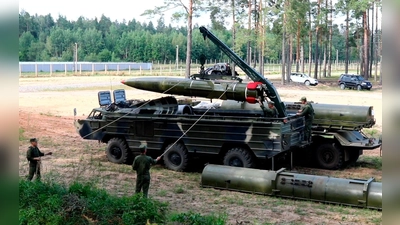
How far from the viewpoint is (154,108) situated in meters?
11.4

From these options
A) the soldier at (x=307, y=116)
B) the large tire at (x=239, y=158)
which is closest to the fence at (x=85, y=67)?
the soldier at (x=307, y=116)

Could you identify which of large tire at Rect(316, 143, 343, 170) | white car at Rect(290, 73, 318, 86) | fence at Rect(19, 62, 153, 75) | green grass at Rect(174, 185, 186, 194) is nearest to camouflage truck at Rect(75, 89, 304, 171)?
large tire at Rect(316, 143, 343, 170)

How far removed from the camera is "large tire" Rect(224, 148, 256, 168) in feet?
32.7

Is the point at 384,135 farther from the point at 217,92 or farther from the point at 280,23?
the point at 280,23

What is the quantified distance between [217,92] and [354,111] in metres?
3.29

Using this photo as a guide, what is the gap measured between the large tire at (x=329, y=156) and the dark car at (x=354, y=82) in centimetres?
2258

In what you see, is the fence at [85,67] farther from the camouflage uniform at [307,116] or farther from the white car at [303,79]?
the camouflage uniform at [307,116]

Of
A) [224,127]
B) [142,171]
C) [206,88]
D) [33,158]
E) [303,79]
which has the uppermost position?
[303,79]

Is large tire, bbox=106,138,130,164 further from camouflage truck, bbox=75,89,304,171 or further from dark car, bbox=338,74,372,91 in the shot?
dark car, bbox=338,74,372,91

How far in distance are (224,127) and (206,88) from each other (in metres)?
1.57

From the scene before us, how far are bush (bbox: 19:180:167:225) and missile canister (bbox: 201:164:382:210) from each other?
2.50 metres

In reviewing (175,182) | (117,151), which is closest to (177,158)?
(175,182)

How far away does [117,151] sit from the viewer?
11.6 metres

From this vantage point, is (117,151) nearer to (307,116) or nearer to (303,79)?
(307,116)
